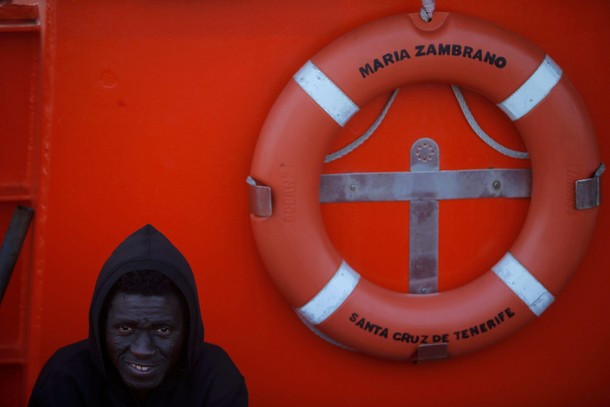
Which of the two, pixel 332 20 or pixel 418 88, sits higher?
pixel 332 20

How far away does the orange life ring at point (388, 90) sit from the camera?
90.7 inches

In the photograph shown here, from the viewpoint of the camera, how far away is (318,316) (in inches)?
93.4

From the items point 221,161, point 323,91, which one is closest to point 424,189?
point 323,91

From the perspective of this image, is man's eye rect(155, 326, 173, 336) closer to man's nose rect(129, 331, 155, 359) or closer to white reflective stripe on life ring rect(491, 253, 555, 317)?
man's nose rect(129, 331, 155, 359)

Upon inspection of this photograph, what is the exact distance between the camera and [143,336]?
1.74m

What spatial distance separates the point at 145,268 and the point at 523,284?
114 cm

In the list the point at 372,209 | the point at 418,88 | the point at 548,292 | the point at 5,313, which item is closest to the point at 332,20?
the point at 418,88

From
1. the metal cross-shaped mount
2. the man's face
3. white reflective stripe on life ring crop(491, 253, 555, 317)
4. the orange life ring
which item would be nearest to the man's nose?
the man's face

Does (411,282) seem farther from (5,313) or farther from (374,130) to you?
(5,313)

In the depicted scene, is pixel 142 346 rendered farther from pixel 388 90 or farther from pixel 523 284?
pixel 523 284

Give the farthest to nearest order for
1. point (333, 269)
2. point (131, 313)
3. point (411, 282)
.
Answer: point (411, 282) < point (333, 269) < point (131, 313)

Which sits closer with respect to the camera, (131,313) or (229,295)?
Result: (131,313)

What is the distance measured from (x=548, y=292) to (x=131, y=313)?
3.99 ft

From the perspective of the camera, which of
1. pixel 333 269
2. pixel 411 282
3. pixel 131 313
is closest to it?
pixel 131 313
